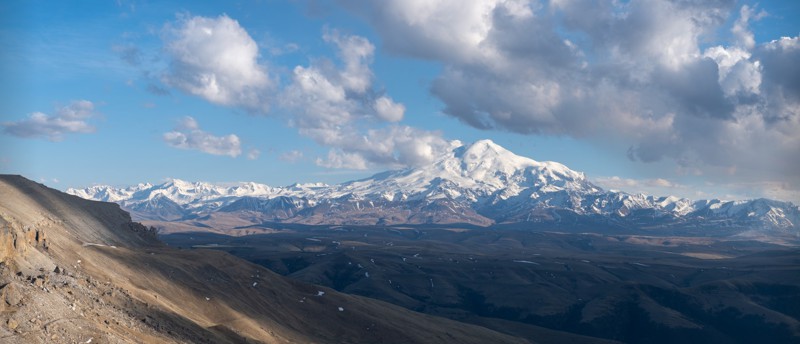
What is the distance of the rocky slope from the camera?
101062mm

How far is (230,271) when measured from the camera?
193m

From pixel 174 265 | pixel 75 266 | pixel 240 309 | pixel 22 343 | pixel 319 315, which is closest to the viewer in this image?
pixel 22 343

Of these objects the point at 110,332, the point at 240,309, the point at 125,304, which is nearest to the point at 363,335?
the point at 240,309

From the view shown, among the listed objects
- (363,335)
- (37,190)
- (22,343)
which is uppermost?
(37,190)

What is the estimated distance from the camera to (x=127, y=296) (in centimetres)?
12750

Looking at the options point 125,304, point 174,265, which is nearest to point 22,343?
point 125,304

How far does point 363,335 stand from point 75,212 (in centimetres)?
8964

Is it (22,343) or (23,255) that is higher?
(23,255)

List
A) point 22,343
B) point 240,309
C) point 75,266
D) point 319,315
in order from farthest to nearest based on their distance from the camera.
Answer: point 319,315 → point 240,309 → point 75,266 → point 22,343

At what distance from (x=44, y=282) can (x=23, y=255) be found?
13.4 metres

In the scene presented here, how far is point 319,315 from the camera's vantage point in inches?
7451

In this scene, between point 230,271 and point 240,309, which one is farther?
point 230,271

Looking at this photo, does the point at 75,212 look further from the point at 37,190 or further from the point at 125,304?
the point at 125,304

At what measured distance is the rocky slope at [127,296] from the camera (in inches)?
3979
